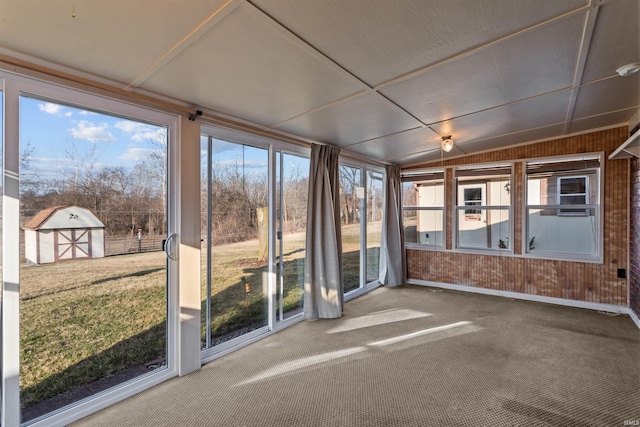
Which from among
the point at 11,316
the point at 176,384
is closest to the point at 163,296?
the point at 176,384

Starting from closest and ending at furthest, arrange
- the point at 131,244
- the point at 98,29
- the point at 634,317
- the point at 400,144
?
the point at 98,29 → the point at 131,244 → the point at 634,317 → the point at 400,144

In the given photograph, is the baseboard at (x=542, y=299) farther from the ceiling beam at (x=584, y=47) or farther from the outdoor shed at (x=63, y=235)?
the outdoor shed at (x=63, y=235)

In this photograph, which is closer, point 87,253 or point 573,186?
point 87,253

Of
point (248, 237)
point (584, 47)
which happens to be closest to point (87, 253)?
point (248, 237)

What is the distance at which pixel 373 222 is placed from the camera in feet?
16.1

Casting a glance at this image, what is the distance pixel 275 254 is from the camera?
318 cm

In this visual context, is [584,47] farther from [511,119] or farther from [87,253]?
[87,253]

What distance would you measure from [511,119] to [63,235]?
408 cm

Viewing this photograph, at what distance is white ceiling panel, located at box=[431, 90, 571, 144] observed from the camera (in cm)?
267

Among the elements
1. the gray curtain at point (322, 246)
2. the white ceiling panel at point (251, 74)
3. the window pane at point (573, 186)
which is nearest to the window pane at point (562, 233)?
the window pane at point (573, 186)

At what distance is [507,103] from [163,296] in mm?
3379

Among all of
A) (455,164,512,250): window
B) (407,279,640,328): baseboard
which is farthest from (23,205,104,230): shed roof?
(455,164,512,250): window

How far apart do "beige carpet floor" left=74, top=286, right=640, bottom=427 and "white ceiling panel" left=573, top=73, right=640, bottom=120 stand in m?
2.29

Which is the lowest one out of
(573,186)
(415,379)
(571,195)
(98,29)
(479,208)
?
(415,379)
